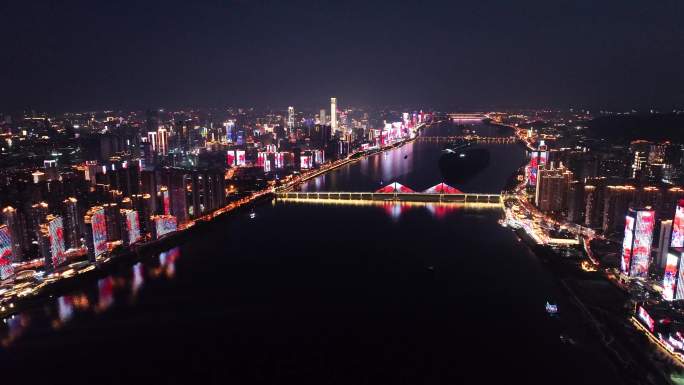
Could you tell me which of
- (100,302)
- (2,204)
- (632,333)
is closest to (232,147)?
(2,204)

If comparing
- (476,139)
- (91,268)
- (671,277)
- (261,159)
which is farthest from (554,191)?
(476,139)

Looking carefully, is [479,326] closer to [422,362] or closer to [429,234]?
[422,362]

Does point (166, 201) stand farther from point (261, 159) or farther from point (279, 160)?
point (279, 160)

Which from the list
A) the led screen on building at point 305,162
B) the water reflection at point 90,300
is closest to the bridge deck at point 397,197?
the led screen on building at point 305,162

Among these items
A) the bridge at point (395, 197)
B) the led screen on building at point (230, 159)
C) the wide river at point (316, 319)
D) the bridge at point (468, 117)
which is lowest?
the wide river at point (316, 319)

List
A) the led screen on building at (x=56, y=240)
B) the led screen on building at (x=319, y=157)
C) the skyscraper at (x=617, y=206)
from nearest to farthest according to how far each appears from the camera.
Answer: the led screen on building at (x=56, y=240)
the skyscraper at (x=617, y=206)
the led screen on building at (x=319, y=157)

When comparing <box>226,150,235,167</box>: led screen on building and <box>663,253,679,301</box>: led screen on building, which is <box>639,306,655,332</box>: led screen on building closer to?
<box>663,253,679,301</box>: led screen on building

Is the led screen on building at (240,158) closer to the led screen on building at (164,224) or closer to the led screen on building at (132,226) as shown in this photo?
the led screen on building at (164,224)

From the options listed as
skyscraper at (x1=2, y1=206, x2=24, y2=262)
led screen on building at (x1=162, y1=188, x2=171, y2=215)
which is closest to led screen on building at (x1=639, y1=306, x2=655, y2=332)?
led screen on building at (x1=162, y1=188, x2=171, y2=215)
